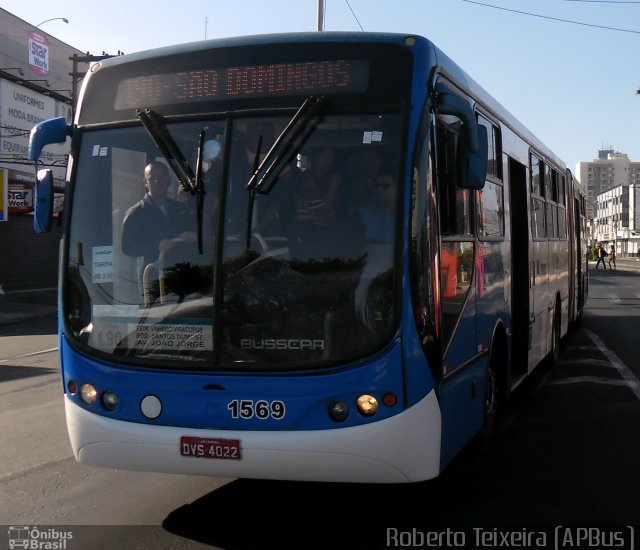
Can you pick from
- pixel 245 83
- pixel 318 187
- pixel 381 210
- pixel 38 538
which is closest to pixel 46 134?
pixel 245 83

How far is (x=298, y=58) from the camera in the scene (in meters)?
4.80

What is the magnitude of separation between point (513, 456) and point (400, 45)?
3566 mm

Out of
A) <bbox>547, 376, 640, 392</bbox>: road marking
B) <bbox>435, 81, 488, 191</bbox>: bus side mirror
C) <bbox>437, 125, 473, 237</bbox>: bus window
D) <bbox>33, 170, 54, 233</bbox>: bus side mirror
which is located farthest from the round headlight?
<bbox>547, 376, 640, 392</bbox>: road marking

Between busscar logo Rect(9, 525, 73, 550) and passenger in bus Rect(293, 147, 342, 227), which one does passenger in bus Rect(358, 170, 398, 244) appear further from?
busscar logo Rect(9, 525, 73, 550)

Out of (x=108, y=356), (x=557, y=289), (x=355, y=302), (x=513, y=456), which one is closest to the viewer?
(x=355, y=302)

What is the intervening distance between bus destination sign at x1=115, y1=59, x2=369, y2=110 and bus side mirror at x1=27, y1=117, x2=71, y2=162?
1.53ft

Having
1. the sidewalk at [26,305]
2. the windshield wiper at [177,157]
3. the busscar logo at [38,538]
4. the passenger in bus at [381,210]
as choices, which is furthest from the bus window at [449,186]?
the sidewalk at [26,305]

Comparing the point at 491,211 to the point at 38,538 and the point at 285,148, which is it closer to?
the point at 285,148

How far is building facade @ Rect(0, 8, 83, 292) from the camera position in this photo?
32.6 m

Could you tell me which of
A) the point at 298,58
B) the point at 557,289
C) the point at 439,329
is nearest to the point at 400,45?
the point at 298,58

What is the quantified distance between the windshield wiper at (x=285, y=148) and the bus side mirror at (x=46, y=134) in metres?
1.50

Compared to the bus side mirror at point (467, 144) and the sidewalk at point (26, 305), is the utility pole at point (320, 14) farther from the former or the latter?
the bus side mirror at point (467, 144)

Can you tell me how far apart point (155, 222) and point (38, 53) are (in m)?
38.2

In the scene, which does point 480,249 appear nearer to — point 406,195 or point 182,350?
point 406,195
